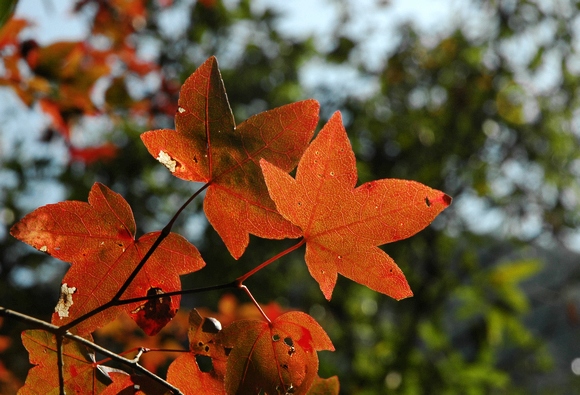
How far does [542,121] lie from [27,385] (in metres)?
2.91

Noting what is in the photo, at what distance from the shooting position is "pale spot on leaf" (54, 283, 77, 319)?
1.11 ft

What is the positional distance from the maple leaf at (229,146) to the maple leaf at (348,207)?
0.02 m

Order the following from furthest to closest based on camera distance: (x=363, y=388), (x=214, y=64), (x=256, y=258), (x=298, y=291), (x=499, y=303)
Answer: (x=298, y=291), (x=256, y=258), (x=499, y=303), (x=363, y=388), (x=214, y=64)

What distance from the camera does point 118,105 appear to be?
1193mm

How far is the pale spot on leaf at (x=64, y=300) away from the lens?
0.34m

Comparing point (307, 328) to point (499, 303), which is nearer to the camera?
point (307, 328)

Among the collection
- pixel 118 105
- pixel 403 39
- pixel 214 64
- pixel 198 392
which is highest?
pixel 214 64

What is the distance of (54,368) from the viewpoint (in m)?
0.36

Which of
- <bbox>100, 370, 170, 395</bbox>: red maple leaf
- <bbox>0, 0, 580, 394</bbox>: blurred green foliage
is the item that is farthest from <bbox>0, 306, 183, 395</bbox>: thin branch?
<bbox>0, 0, 580, 394</bbox>: blurred green foliage

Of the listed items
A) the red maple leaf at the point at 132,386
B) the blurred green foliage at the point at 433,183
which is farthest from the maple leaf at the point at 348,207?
the blurred green foliage at the point at 433,183

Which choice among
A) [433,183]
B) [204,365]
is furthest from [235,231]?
[433,183]

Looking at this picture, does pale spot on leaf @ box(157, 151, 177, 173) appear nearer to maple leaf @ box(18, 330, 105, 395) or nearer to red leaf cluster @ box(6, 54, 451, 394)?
red leaf cluster @ box(6, 54, 451, 394)

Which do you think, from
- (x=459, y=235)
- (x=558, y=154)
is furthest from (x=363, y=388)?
(x=558, y=154)

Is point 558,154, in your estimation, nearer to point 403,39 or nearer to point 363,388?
point 403,39
